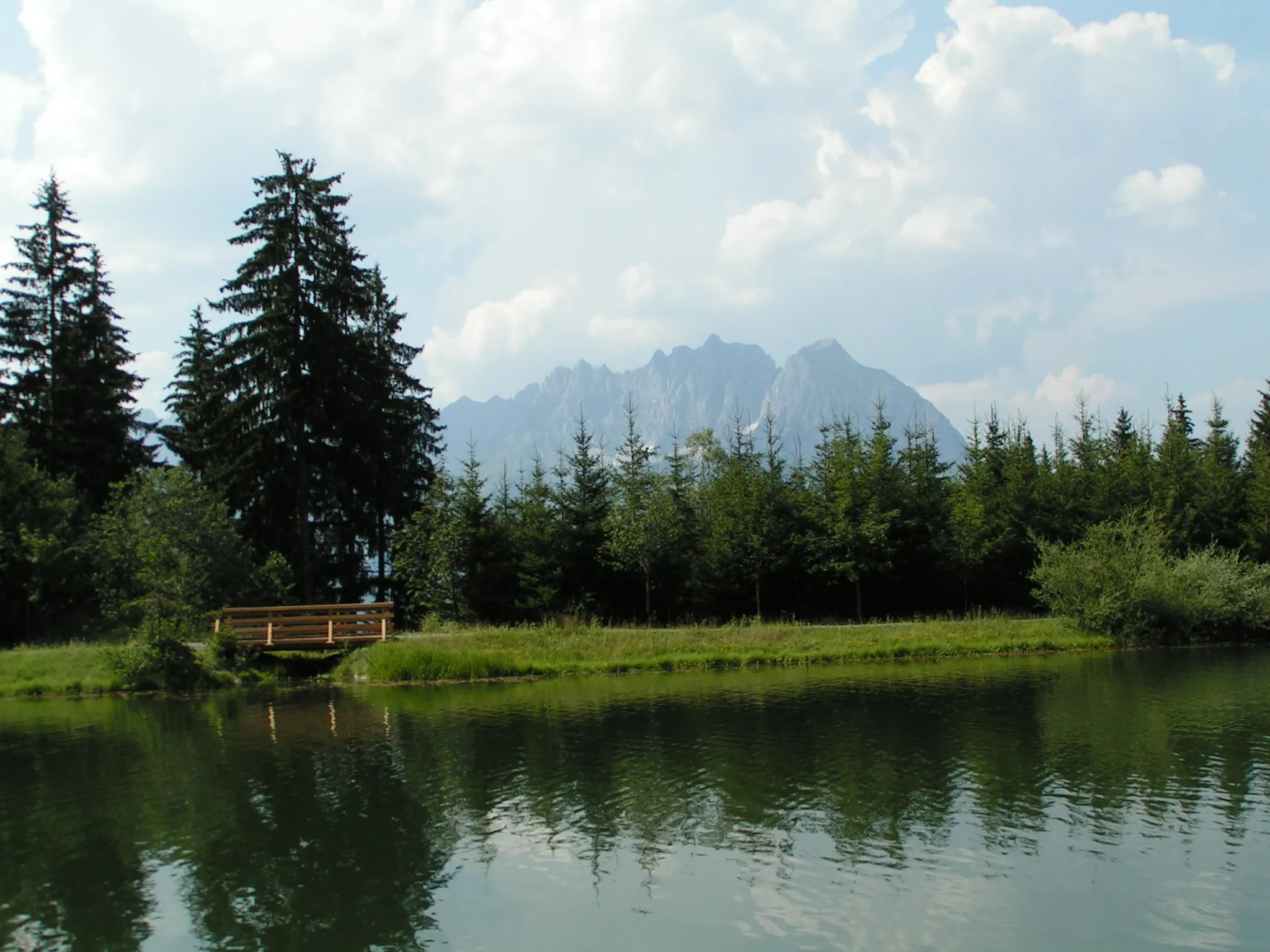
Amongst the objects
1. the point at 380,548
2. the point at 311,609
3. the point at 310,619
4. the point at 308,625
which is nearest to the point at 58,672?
the point at 308,625

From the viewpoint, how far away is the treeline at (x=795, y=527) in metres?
47.3

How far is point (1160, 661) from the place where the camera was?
34.4m

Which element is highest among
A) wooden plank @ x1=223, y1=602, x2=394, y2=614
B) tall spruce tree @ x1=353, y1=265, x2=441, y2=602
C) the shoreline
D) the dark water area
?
tall spruce tree @ x1=353, y1=265, x2=441, y2=602

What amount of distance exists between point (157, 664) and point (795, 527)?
3140cm

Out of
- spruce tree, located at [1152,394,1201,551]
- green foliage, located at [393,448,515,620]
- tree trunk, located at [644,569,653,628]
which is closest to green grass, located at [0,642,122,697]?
green foliage, located at [393,448,515,620]

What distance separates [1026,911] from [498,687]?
78.1 feet

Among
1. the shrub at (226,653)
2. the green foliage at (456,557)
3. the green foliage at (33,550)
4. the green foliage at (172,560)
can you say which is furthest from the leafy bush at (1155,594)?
the green foliage at (33,550)

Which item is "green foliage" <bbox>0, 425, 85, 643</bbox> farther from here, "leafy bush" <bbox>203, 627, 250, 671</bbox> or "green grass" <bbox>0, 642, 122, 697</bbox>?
"leafy bush" <bbox>203, 627, 250, 671</bbox>

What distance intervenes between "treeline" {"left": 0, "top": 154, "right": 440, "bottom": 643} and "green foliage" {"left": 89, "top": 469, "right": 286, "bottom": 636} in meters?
0.09

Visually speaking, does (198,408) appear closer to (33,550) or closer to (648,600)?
(33,550)

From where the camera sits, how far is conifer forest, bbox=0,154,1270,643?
43.1 m

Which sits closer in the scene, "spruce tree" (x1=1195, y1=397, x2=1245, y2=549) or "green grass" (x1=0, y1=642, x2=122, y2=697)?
"green grass" (x1=0, y1=642, x2=122, y2=697)

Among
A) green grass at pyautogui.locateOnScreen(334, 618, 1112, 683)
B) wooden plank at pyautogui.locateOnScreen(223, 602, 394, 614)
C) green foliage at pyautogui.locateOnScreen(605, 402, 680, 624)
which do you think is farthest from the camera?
green foliage at pyautogui.locateOnScreen(605, 402, 680, 624)

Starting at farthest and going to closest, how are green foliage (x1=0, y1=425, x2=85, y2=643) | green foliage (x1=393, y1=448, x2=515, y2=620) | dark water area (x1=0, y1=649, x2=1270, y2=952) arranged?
green foliage (x1=393, y1=448, x2=515, y2=620) → green foliage (x1=0, y1=425, x2=85, y2=643) → dark water area (x1=0, y1=649, x2=1270, y2=952)
